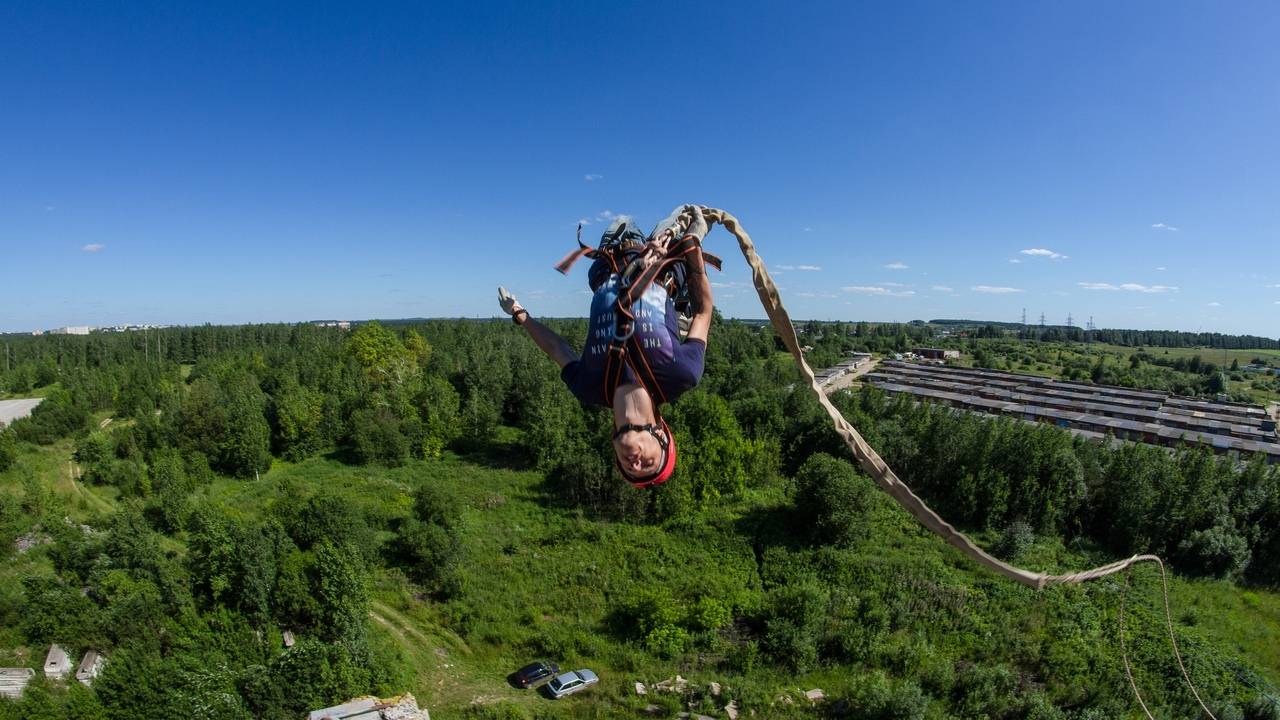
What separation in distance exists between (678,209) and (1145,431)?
57552 mm

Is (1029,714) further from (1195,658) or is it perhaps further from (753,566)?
(753,566)

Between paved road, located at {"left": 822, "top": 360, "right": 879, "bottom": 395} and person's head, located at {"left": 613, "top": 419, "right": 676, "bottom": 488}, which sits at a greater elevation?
person's head, located at {"left": 613, "top": 419, "right": 676, "bottom": 488}

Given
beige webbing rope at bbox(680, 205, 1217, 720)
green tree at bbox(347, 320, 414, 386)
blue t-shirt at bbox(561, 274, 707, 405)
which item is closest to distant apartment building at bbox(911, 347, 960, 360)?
green tree at bbox(347, 320, 414, 386)

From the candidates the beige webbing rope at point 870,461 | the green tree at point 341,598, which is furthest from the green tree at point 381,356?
the beige webbing rope at point 870,461

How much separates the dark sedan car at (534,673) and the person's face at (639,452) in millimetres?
14920

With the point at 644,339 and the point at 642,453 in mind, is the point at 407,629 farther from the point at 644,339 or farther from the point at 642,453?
the point at 644,339

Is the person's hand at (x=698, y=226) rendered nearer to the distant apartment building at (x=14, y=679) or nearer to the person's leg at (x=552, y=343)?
the person's leg at (x=552, y=343)

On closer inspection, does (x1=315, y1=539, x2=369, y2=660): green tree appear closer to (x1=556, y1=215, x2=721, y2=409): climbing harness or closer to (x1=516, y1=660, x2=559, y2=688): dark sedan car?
(x1=516, y1=660, x2=559, y2=688): dark sedan car

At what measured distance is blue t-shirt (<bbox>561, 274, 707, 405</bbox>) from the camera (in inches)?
179

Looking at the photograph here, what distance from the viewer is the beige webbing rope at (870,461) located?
380 cm

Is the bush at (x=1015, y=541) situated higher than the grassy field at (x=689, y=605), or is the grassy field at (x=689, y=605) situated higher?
the bush at (x=1015, y=541)

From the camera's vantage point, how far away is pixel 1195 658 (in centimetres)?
1722

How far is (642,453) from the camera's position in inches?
171

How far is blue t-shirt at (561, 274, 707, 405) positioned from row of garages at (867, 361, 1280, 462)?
45.2 meters
